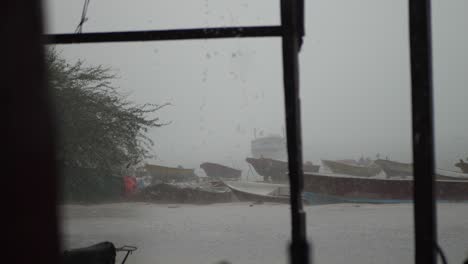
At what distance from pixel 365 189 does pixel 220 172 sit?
17.4 m

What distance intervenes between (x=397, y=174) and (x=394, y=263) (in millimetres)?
18419

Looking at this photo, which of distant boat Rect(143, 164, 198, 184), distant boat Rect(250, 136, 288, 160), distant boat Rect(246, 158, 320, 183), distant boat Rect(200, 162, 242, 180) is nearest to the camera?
distant boat Rect(143, 164, 198, 184)

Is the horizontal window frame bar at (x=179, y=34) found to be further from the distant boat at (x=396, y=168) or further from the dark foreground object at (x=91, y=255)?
the distant boat at (x=396, y=168)

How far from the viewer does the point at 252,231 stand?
1223cm

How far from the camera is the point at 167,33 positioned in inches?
109

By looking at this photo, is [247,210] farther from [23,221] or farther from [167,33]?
[23,221]

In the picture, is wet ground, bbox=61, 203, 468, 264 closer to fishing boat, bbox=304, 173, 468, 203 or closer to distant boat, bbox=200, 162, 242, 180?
fishing boat, bbox=304, 173, 468, 203

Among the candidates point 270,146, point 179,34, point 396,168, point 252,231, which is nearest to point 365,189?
point 252,231

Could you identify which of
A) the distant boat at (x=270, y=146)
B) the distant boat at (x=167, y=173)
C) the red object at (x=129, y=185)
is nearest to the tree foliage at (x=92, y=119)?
the red object at (x=129, y=185)

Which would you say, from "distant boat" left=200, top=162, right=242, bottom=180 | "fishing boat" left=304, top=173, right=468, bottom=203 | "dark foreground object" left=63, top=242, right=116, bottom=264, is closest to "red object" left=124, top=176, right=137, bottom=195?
"fishing boat" left=304, top=173, right=468, bottom=203

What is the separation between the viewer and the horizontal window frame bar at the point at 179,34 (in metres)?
2.71

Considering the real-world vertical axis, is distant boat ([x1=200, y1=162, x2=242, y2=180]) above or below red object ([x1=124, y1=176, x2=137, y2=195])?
below

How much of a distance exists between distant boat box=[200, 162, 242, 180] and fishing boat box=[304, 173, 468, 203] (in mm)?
15946

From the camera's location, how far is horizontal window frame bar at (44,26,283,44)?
271 centimetres
